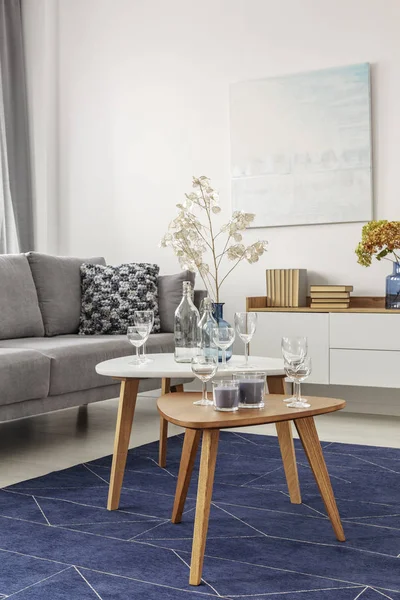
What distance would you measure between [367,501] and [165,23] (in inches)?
143

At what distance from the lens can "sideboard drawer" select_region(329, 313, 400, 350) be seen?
4.07 meters

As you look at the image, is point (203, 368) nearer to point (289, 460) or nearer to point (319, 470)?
point (319, 470)

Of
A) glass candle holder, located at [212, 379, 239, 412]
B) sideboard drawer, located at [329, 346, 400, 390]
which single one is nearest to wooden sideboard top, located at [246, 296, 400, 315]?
sideboard drawer, located at [329, 346, 400, 390]

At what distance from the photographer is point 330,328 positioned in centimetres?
426

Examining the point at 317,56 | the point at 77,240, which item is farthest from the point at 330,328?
the point at 77,240

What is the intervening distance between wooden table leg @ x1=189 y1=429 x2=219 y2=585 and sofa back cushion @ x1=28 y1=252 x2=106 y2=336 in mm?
2544

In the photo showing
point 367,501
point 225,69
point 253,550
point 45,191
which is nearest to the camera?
point 253,550

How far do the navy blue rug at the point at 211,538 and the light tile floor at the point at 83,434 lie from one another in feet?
0.75

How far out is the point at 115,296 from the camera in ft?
14.8

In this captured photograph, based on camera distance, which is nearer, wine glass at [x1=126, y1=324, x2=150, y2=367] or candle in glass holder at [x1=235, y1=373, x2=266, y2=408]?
candle in glass holder at [x1=235, y1=373, x2=266, y2=408]

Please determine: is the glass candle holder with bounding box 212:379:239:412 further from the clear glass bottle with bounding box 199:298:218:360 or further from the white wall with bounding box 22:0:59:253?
the white wall with bounding box 22:0:59:253

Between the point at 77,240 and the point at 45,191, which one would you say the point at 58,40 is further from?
the point at 77,240

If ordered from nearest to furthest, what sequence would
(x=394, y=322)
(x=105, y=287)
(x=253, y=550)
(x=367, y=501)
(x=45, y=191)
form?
1. (x=253, y=550)
2. (x=367, y=501)
3. (x=394, y=322)
4. (x=105, y=287)
5. (x=45, y=191)

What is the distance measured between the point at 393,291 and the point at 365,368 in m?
0.44
